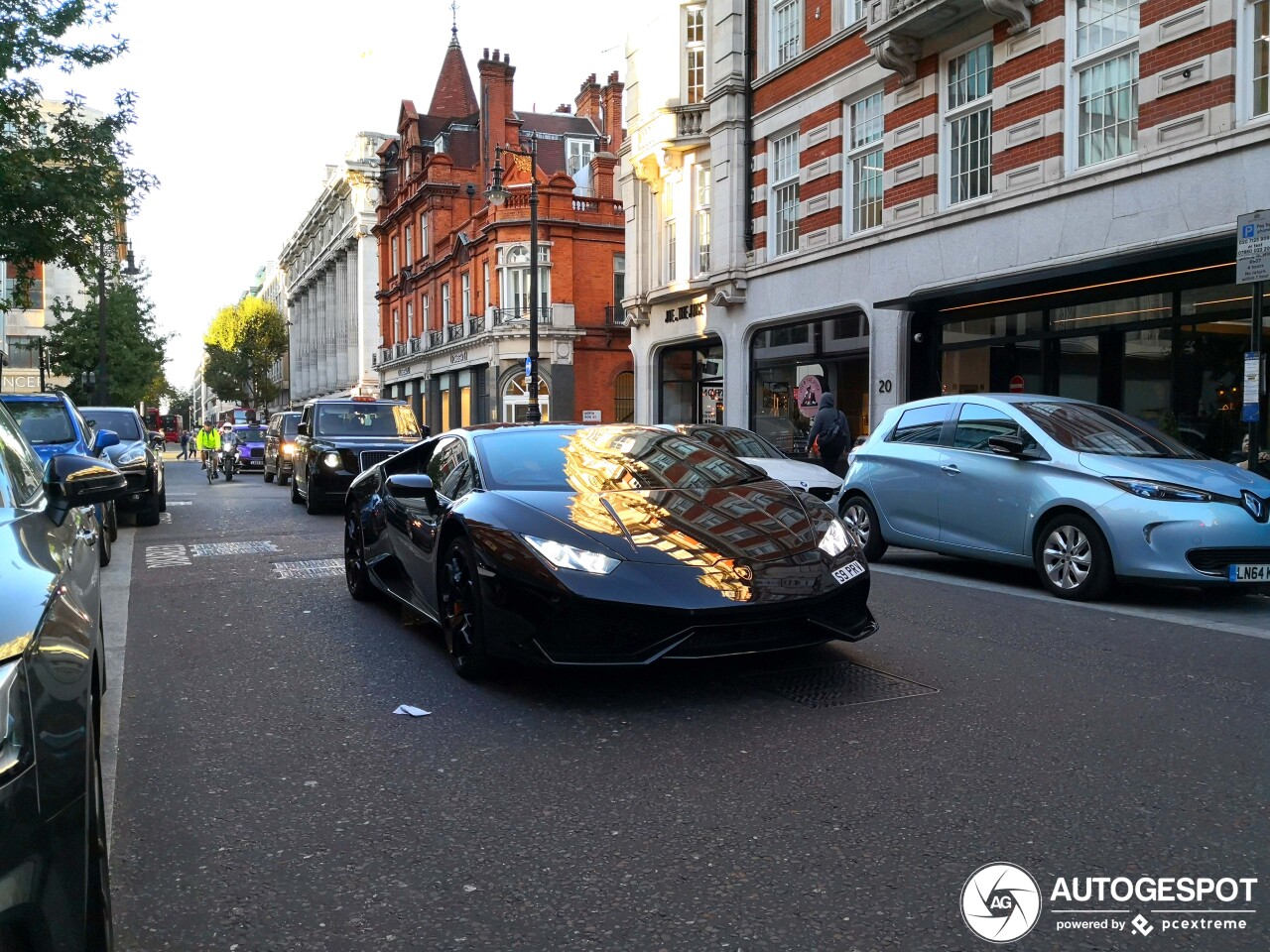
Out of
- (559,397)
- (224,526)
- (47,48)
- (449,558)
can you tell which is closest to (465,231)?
(559,397)

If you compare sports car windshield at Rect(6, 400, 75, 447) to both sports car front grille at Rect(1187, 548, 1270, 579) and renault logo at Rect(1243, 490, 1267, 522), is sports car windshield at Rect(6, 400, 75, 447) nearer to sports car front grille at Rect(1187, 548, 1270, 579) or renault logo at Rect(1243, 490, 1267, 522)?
sports car front grille at Rect(1187, 548, 1270, 579)

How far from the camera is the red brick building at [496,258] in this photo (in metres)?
43.8

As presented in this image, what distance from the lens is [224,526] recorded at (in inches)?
581

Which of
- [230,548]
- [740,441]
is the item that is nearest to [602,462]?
[230,548]

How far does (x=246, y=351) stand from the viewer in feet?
309

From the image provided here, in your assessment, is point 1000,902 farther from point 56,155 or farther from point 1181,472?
point 56,155

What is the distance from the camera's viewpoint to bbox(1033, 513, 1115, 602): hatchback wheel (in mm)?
8250

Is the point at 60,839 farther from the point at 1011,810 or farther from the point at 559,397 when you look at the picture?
the point at 559,397

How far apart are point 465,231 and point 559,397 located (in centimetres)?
1017

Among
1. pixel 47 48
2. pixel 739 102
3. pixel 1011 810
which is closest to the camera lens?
pixel 1011 810

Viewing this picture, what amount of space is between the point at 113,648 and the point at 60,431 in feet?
19.2

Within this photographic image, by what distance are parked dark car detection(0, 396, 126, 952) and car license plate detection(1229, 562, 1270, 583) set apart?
7519 mm

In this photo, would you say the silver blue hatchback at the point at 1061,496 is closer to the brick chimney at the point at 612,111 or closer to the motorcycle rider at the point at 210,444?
the motorcycle rider at the point at 210,444

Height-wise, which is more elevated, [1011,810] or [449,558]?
[449,558]
